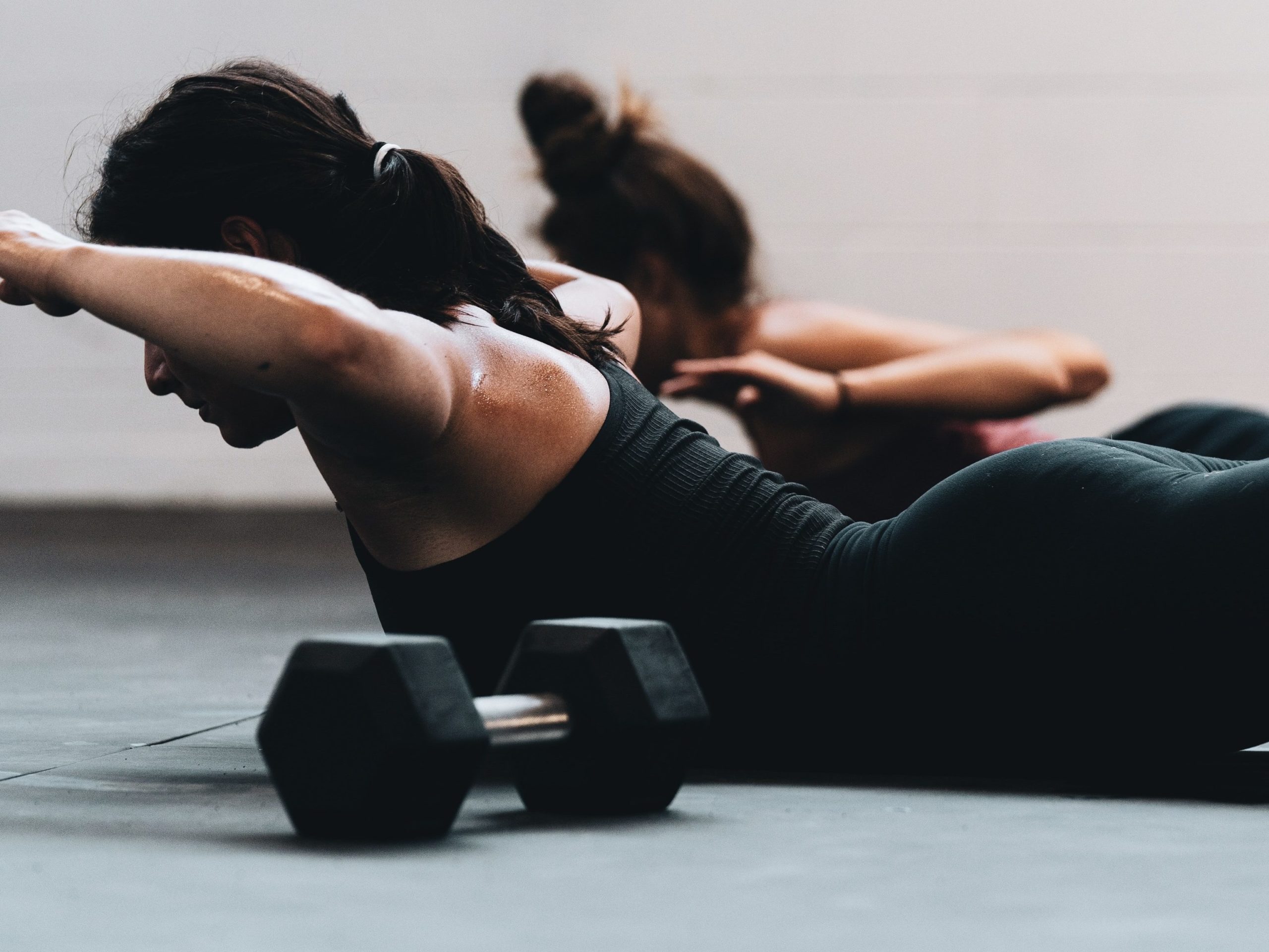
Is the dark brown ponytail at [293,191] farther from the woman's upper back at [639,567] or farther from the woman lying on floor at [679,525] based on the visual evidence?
the woman's upper back at [639,567]

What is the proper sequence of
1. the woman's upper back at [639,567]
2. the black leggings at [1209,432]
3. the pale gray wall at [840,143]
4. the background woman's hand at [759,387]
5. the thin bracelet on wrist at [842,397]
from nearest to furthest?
the woman's upper back at [639,567] < the black leggings at [1209,432] < the background woman's hand at [759,387] < the thin bracelet on wrist at [842,397] < the pale gray wall at [840,143]

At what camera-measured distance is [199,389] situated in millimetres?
1323

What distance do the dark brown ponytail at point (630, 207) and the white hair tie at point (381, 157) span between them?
52.6 inches

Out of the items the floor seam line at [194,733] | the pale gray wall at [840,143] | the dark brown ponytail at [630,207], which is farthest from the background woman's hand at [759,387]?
the pale gray wall at [840,143]

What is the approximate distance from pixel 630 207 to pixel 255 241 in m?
1.43

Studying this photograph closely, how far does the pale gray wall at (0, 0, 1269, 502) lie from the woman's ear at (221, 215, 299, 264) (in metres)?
3.82

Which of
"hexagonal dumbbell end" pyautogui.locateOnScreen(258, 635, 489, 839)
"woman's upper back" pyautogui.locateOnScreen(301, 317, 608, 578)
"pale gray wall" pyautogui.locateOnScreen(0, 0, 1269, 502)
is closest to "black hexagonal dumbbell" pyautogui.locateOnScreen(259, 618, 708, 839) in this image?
"hexagonal dumbbell end" pyautogui.locateOnScreen(258, 635, 489, 839)

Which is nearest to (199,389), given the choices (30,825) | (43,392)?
(30,825)

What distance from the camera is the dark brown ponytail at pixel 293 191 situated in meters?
1.30

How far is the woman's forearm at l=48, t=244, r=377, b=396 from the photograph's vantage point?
3.40 feet

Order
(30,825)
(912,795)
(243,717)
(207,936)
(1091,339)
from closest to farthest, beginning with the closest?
(207,936), (30,825), (912,795), (243,717), (1091,339)

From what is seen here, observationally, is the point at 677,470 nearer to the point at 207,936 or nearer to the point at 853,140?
the point at 207,936

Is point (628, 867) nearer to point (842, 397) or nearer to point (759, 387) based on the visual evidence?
point (759, 387)

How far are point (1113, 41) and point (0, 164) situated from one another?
3.58 m
